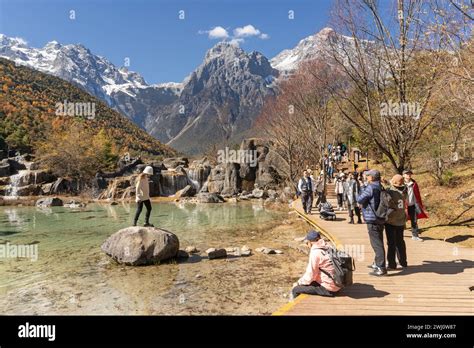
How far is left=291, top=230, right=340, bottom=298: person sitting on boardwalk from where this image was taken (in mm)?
5883

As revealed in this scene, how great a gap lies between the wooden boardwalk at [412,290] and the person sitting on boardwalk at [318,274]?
0.13 m

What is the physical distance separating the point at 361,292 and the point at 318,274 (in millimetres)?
900

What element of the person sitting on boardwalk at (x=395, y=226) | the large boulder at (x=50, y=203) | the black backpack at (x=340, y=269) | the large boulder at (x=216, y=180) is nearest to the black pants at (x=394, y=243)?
the person sitting on boardwalk at (x=395, y=226)

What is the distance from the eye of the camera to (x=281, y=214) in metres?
25.9

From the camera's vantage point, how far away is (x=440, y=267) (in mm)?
7730

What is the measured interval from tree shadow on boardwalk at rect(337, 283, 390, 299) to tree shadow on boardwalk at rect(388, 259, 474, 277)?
108 centimetres

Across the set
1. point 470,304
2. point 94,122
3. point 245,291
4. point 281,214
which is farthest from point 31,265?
point 94,122

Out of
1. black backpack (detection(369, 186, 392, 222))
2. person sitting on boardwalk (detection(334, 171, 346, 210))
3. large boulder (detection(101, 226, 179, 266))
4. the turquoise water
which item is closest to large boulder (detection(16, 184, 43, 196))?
the turquoise water

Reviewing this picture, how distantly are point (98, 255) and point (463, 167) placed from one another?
866 inches

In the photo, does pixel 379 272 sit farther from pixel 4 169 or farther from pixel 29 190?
pixel 4 169

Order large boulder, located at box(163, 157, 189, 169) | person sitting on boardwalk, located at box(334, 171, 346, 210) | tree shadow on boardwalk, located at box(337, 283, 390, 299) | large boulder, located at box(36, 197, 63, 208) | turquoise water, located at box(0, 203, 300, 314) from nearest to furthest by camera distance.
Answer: tree shadow on boardwalk, located at box(337, 283, 390, 299) < turquoise water, located at box(0, 203, 300, 314) < person sitting on boardwalk, located at box(334, 171, 346, 210) < large boulder, located at box(36, 197, 63, 208) < large boulder, located at box(163, 157, 189, 169)

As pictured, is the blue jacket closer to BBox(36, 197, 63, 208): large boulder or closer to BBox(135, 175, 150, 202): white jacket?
BBox(135, 175, 150, 202): white jacket

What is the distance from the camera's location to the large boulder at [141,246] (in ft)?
37.4
